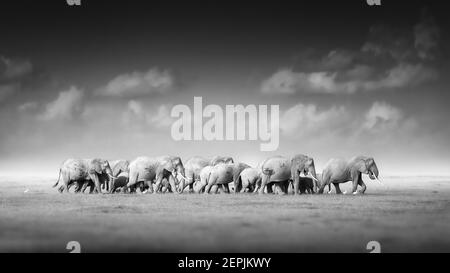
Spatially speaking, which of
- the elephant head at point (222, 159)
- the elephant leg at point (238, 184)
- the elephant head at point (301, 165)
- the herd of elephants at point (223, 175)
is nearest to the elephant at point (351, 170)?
the herd of elephants at point (223, 175)

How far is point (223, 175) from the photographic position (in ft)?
127

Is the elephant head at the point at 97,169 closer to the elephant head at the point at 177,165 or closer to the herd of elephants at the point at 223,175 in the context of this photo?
the herd of elephants at the point at 223,175

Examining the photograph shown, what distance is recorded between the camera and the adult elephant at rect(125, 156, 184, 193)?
3975 cm

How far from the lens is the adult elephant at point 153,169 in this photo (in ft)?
130

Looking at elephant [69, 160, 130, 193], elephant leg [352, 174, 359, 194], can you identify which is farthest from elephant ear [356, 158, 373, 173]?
elephant [69, 160, 130, 193]

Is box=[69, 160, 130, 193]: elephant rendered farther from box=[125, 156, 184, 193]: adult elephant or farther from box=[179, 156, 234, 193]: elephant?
box=[179, 156, 234, 193]: elephant

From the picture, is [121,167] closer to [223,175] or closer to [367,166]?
[223,175]

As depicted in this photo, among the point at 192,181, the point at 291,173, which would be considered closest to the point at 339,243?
the point at 291,173

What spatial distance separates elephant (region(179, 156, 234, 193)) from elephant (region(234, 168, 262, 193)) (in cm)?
522

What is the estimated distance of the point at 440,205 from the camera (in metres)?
27.2

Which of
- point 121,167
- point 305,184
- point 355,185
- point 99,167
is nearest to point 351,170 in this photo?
point 355,185

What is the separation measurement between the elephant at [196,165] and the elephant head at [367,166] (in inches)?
482

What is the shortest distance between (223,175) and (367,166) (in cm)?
1036

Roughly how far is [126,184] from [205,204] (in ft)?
47.9
